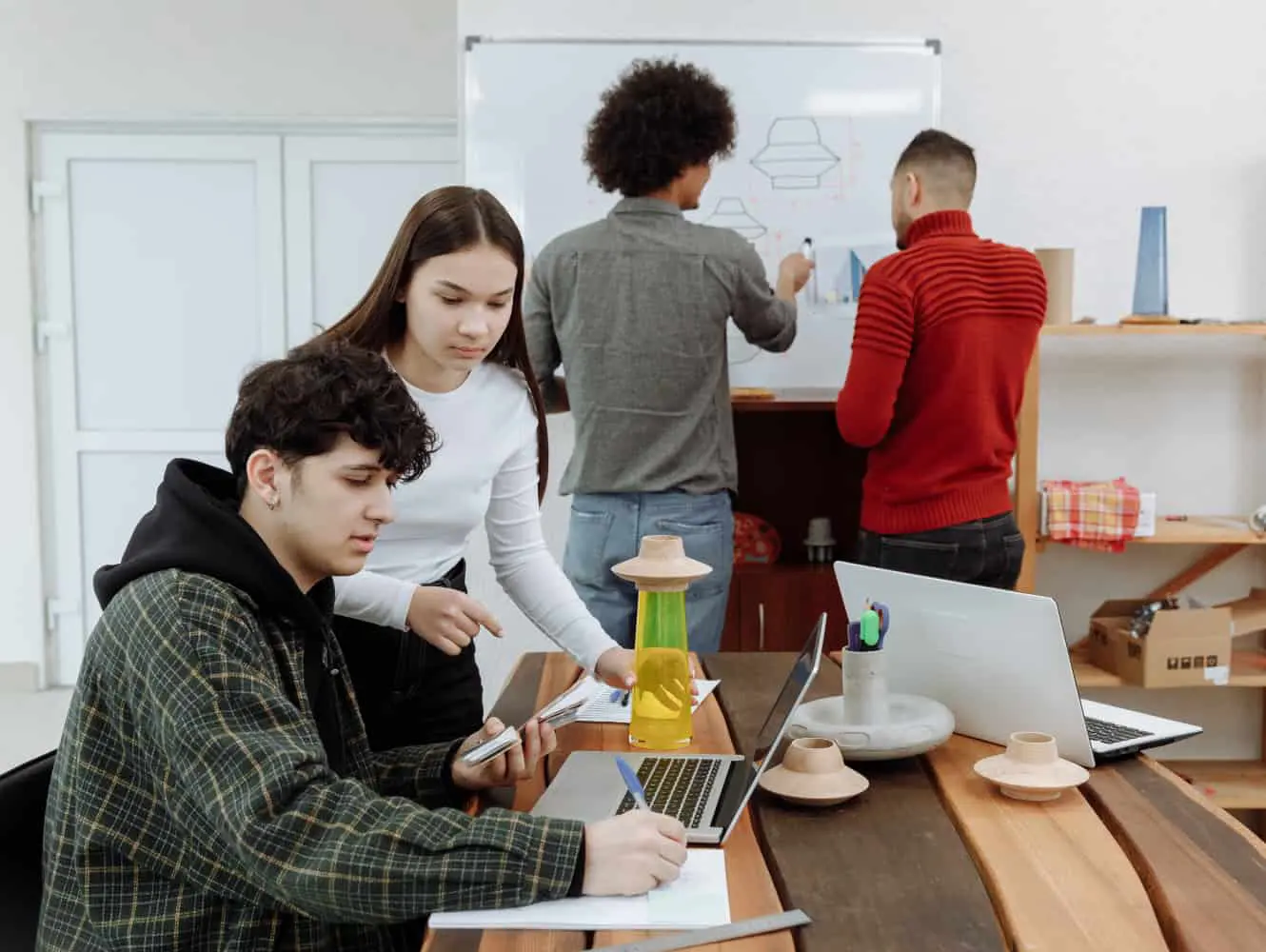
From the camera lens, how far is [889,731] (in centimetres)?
129

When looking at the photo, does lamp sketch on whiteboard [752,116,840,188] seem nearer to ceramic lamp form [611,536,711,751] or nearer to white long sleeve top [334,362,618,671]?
white long sleeve top [334,362,618,671]

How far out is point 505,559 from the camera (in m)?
1.78

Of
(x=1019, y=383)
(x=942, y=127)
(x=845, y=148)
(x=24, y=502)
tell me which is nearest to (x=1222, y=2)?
(x=942, y=127)

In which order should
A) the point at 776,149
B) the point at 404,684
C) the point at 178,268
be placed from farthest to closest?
the point at 178,268
the point at 776,149
the point at 404,684

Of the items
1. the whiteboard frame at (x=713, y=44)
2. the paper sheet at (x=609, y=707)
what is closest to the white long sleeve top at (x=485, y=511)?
the paper sheet at (x=609, y=707)

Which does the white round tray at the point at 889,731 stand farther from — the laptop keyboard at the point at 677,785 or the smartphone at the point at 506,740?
the smartphone at the point at 506,740

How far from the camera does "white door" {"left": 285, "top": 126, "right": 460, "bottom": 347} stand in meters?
4.30

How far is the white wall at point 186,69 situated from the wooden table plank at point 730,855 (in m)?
3.26

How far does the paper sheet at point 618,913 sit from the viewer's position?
95cm

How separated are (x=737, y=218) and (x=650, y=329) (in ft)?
2.99

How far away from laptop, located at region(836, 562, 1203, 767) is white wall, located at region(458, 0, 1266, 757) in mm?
1823

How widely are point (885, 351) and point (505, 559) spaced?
84cm

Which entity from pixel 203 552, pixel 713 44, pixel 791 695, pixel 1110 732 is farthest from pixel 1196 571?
pixel 203 552

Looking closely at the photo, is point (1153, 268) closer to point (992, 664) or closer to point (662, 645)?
point (992, 664)
